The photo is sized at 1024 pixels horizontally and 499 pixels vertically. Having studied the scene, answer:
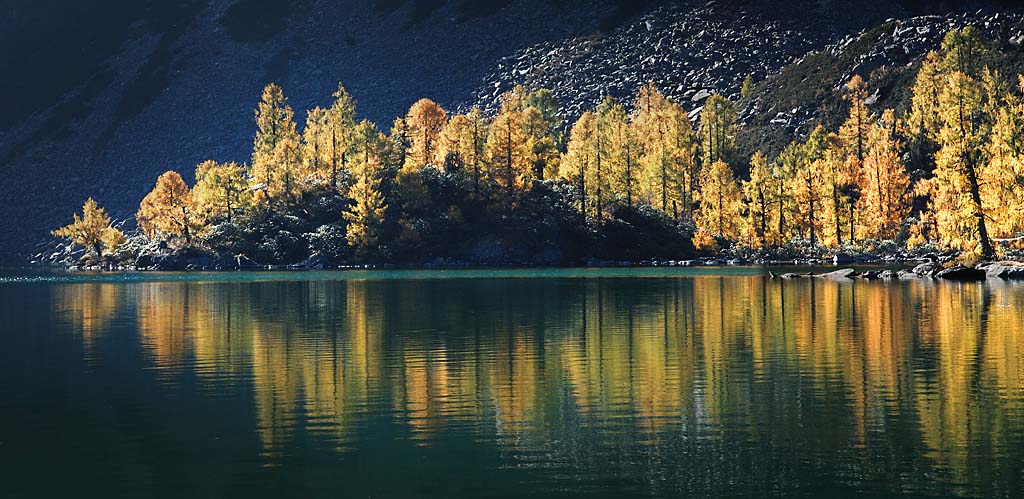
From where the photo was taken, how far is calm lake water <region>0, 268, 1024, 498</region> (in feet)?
66.0

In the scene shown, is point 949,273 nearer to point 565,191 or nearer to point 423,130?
point 565,191

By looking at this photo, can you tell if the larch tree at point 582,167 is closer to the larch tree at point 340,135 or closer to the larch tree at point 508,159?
the larch tree at point 508,159

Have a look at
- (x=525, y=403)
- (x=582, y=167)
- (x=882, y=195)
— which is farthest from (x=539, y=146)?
(x=525, y=403)

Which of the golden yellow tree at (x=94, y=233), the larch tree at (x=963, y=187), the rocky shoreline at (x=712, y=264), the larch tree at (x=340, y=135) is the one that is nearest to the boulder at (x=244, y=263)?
the rocky shoreline at (x=712, y=264)

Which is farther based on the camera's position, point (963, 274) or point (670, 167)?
point (670, 167)

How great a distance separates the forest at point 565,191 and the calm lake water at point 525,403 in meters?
71.2

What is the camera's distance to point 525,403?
28125 mm

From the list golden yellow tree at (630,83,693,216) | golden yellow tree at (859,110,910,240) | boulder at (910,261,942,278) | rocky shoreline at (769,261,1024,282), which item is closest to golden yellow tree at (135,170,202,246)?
golden yellow tree at (630,83,693,216)

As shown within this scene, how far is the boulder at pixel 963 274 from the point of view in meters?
80.6

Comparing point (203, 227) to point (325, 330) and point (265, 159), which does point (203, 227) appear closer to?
point (265, 159)

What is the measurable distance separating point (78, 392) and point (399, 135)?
131563 mm

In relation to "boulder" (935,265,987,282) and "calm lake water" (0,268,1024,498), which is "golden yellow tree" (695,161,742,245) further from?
"calm lake water" (0,268,1024,498)

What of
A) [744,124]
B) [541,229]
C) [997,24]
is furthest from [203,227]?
[997,24]

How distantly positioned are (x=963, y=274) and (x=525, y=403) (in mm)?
63534
